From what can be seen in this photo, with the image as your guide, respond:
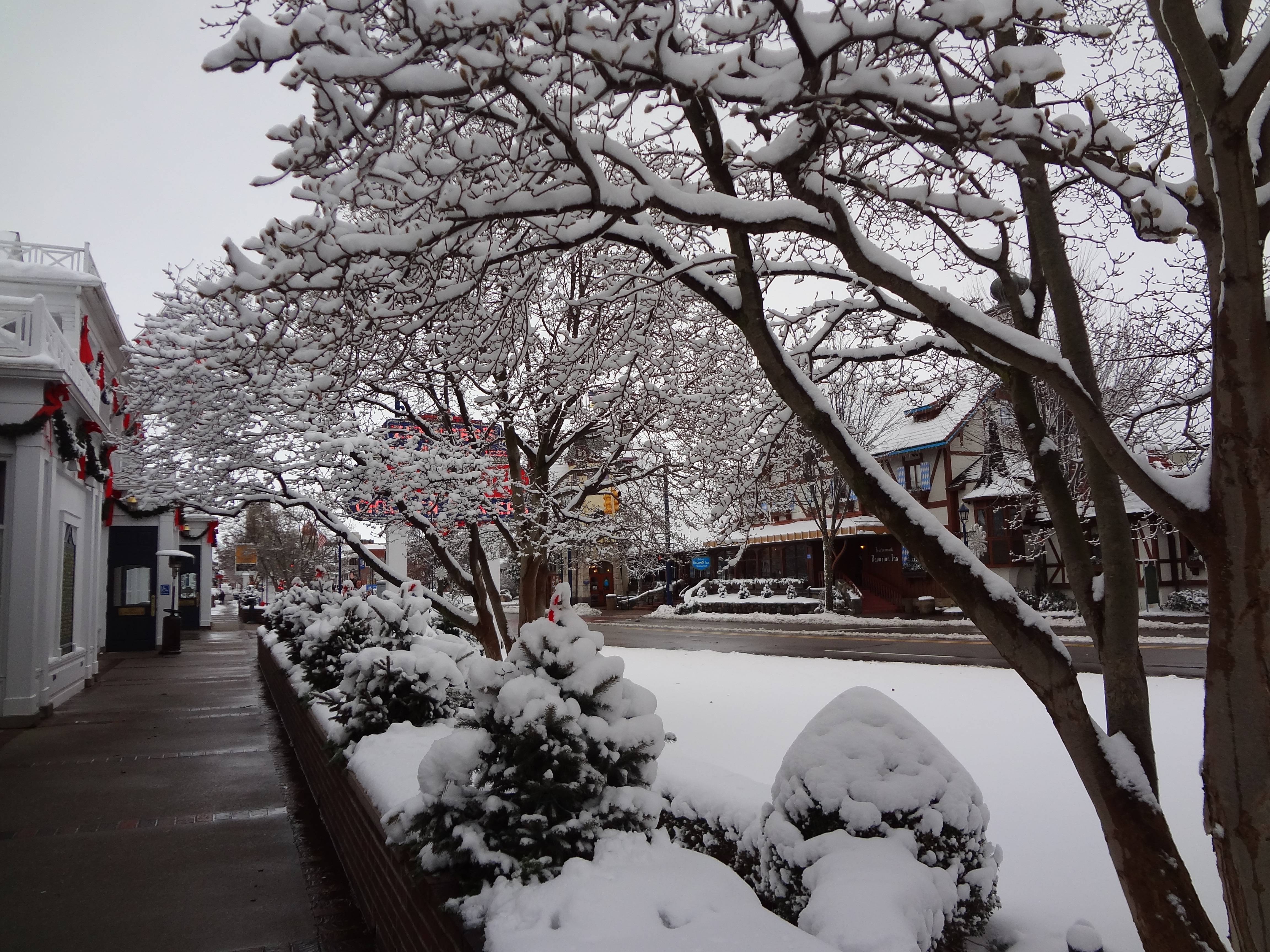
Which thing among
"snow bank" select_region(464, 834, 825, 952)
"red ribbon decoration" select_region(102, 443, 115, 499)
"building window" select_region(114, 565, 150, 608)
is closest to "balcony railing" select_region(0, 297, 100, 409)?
"red ribbon decoration" select_region(102, 443, 115, 499)

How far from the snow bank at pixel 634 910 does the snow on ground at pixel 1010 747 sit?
2.13 m

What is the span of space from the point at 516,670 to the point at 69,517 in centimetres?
1369

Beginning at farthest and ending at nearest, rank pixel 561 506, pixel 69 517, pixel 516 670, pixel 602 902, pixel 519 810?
pixel 69 517 < pixel 561 506 < pixel 516 670 < pixel 519 810 < pixel 602 902

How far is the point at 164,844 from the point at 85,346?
1280 cm

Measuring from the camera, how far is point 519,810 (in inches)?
135

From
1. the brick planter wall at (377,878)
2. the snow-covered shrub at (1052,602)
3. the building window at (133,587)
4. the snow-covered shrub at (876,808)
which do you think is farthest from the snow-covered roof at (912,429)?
the snow-covered shrub at (876,808)

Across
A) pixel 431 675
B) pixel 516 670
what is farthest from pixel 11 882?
pixel 516 670

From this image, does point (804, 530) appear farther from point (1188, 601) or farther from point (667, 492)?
point (667, 492)

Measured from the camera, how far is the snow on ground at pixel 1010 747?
502cm

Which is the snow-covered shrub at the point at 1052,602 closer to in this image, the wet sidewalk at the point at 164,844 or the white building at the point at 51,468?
the wet sidewalk at the point at 164,844

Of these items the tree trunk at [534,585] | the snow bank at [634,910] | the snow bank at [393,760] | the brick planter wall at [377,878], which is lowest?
the brick planter wall at [377,878]

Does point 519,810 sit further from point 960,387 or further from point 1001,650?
point 960,387

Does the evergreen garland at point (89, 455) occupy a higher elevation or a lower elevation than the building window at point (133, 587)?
higher

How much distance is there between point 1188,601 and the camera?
26781 mm
